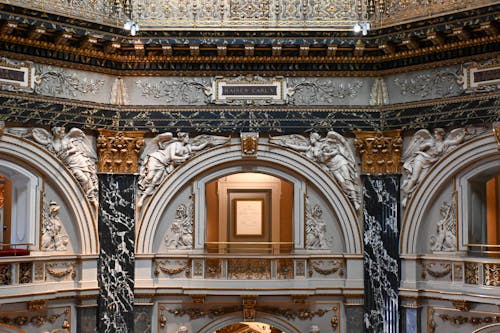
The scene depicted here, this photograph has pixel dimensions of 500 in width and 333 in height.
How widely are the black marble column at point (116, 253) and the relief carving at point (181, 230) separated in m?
0.83

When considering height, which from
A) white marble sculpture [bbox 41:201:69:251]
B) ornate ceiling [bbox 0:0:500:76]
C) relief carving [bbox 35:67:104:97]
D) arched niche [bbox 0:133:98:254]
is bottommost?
white marble sculpture [bbox 41:201:69:251]

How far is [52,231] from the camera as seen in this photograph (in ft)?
49.8

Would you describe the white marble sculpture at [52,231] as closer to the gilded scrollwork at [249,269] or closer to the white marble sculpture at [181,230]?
the white marble sculpture at [181,230]

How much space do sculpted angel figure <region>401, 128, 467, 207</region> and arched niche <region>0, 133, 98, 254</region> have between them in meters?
6.33

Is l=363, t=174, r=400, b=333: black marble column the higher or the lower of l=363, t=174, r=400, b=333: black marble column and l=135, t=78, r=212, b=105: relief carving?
the lower

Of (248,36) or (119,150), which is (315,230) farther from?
(119,150)

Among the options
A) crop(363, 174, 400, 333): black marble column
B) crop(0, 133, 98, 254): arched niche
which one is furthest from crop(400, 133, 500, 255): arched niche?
crop(0, 133, 98, 254): arched niche

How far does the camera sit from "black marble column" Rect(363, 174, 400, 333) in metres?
15.5

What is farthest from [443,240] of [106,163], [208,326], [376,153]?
[106,163]

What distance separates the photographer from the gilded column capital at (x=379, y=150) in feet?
51.6

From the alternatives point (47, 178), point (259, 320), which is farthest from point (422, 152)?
point (47, 178)

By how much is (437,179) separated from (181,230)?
5.30 m

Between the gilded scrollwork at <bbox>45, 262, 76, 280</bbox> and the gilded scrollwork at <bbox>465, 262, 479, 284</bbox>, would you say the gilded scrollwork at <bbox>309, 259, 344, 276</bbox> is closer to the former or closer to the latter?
the gilded scrollwork at <bbox>465, 262, 479, 284</bbox>

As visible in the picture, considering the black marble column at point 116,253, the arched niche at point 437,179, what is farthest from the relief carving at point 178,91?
the arched niche at point 437,179
